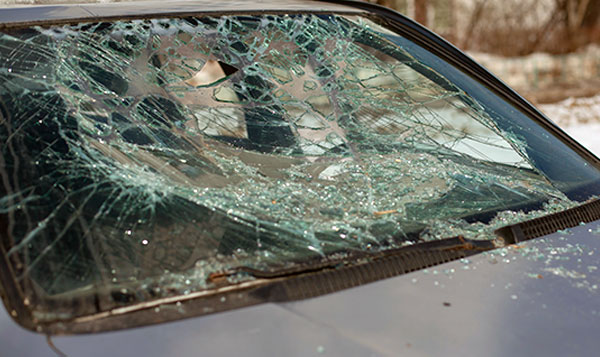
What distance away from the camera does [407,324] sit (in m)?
1.12

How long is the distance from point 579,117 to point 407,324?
752 centimetres

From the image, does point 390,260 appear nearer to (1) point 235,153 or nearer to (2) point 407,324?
(2) point 407,324

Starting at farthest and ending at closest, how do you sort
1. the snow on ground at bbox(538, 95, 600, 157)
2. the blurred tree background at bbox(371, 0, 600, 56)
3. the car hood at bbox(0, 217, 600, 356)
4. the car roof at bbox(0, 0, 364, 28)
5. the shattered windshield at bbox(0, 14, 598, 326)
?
the blurred tree background at bbox(371, 0, 600, 56) < the snow on ground at bbox(538, 95, 600, 157) < the car roof at bbox(0, 0, 364, 28) < the shattered windshield at bbox(0, 14, 598, 326) < the car hood at bbox(0, 217, 600, 356)

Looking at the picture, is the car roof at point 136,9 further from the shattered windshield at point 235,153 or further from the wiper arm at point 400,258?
the wiper arm at point 400,258

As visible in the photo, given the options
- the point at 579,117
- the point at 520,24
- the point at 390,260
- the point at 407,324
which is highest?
the point at 520,24

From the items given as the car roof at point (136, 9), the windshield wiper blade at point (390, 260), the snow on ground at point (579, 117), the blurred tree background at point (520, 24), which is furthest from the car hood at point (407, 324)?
the blurred tree background at point (520, 24)

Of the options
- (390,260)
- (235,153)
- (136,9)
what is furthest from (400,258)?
(136,9)

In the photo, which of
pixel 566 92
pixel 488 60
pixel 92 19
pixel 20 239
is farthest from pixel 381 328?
pixel 488 60

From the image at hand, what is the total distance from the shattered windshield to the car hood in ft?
0.32

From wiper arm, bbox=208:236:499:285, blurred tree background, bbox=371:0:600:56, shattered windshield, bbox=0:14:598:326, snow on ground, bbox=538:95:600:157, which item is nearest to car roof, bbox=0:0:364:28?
shattered windshield, bbox=0:14:598:326

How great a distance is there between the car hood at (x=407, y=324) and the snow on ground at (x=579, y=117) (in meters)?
4.91

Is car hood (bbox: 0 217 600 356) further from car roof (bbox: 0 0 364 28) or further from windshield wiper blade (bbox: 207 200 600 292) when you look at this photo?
car roof (bbox: 0 0 364 28)

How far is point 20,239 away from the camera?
1160 mm

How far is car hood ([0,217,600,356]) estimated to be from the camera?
1.04 meters
